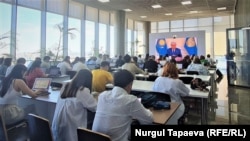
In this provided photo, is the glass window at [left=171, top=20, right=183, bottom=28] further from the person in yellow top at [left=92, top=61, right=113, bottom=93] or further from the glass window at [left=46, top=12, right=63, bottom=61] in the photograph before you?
the person in yellow top at [left=92, top=61, right=113, bottom=93]

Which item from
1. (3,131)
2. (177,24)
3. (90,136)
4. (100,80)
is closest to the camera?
(90,136)

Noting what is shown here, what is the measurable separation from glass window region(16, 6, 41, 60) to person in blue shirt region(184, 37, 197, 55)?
8.58 meters

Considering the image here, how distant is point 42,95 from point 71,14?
7.45 m

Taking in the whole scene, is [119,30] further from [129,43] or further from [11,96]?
[11,96]

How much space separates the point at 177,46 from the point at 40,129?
Result: 41.2 ft

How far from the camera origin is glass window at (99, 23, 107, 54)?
12148 millimetres

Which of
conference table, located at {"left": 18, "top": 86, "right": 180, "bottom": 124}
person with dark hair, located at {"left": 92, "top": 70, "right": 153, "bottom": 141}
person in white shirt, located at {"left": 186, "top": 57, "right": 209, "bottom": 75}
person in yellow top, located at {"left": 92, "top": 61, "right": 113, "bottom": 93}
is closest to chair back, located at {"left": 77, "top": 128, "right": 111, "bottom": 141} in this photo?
person with dark hair, located at {"left": 92, "top": 70, "right": 153, "bottom": 141}

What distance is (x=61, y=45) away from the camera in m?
9.31

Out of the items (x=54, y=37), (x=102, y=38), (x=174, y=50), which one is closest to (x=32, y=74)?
(x=54, y=37)

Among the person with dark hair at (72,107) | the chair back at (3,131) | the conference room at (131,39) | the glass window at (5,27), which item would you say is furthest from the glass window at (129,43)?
the chair back at (3,131)

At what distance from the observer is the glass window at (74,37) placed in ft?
33.0

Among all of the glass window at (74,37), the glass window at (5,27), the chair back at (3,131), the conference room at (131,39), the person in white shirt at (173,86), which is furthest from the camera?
the glass window at (74,37)

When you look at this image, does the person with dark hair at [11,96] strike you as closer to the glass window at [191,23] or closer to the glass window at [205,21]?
the glass window at [205,21]

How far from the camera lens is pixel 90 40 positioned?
11.4 meters
